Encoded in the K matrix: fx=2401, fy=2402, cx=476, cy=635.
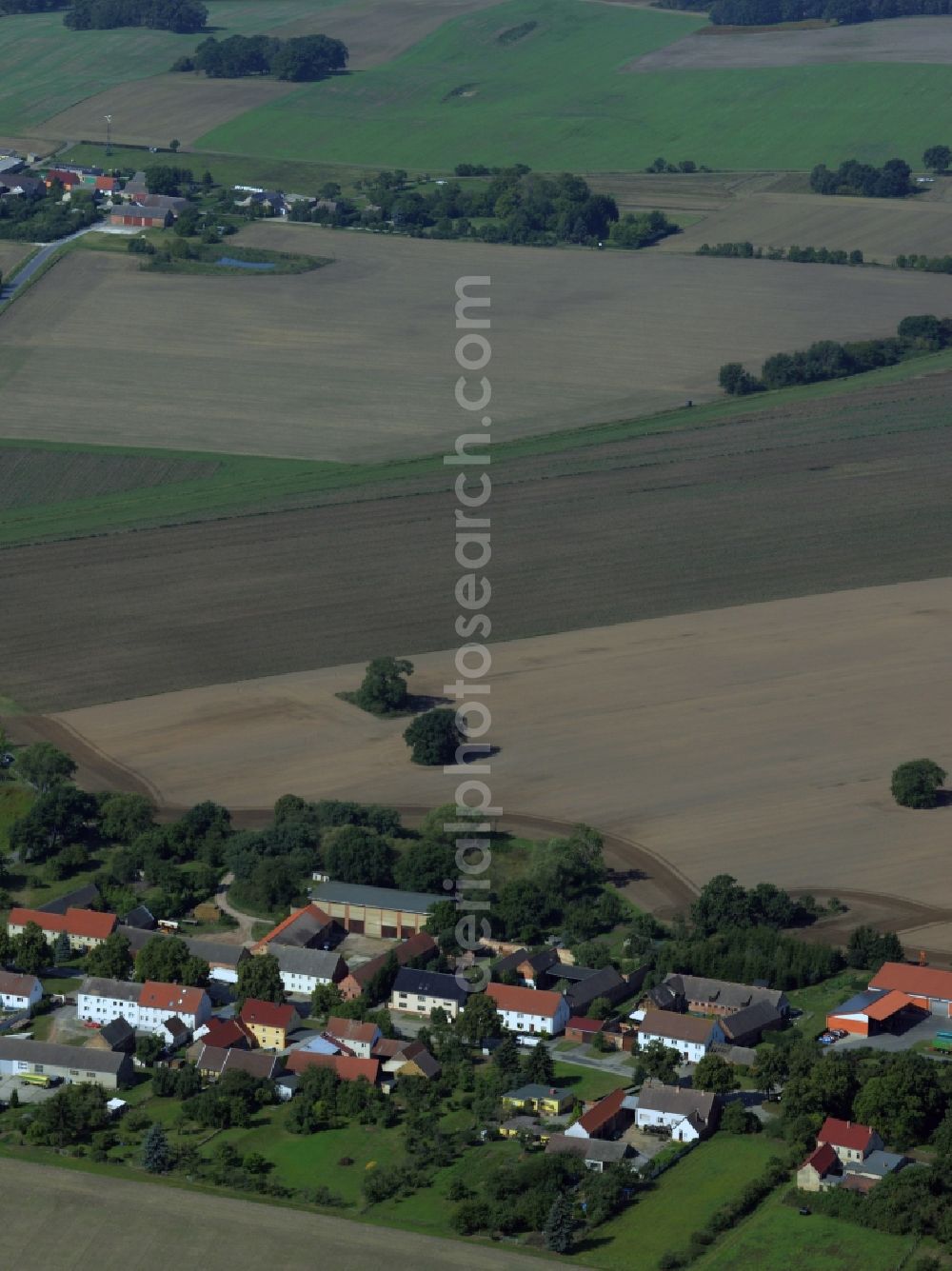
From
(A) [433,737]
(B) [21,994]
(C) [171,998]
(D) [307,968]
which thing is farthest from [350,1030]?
(A) [433,737]

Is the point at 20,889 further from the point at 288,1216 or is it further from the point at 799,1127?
the point at 799,1127

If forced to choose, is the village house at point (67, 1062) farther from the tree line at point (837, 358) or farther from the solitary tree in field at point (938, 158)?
the solitary tree in field at point (938, 158)

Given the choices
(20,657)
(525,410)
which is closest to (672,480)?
(525,410)

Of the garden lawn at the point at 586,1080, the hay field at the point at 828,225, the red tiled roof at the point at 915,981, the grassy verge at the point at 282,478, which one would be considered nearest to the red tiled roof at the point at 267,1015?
the garden lawn at the point at 586,1080

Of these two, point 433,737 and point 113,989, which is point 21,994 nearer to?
point 113,989

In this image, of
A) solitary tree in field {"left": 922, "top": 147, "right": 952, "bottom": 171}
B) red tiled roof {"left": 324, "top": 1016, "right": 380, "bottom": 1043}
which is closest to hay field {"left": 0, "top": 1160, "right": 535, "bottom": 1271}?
red tiled roof {"left": 324, "top": 1016, "right": 380, "bottom": 1043}

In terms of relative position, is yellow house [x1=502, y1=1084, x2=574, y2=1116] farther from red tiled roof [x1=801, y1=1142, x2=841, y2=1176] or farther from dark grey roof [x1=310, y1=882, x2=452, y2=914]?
dark grey roof [x1=310, y1=882, x2=452, y2=914]
